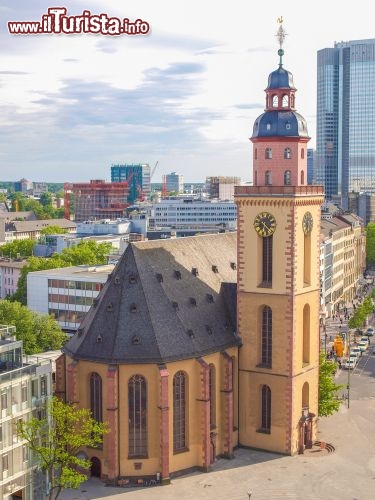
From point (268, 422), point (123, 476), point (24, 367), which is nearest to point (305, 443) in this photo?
point (268, 422)

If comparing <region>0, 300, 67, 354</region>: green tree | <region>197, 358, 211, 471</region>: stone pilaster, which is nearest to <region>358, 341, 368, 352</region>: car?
<region>0, 300, 67, 354</region>: green tree

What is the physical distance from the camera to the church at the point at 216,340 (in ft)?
254

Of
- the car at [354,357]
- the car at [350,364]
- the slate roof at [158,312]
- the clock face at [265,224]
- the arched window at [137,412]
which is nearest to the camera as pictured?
the arched window at [137,412]

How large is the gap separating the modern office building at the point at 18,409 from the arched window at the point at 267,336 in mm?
22781

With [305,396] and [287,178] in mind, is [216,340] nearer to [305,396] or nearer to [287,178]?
[305,396]

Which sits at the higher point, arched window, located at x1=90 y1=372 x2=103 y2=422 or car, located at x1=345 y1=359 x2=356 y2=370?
arched window, located at x1=90 y1=372 x2=103 y2=422

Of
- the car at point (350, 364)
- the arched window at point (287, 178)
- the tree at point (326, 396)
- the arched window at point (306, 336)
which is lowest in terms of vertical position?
the car at point (350, 364)

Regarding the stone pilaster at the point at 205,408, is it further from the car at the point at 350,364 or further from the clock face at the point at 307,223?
the car at the point at 350,364

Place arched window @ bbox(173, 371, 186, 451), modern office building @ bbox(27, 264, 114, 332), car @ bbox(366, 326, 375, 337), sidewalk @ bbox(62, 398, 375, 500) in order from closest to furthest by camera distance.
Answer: sidewalk @ bbox(62, 398, 375, 500)
arched window @ bbox(173, 371, 186, 451)
modern office building @ bbox(27, 264, 114, 332)
car @ bbox(366, 326, 375, 337)

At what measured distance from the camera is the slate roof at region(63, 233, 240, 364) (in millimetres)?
77750

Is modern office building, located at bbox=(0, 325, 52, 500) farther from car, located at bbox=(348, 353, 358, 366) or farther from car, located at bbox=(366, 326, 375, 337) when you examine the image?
car, located at bbox=(366, 326, 375, 337)

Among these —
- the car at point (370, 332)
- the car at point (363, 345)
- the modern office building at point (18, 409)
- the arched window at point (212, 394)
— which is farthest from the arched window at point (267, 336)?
the car at point (370, 332)

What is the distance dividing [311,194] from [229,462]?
27152 millimetres

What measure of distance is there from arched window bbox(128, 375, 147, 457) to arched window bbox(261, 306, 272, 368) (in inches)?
561
